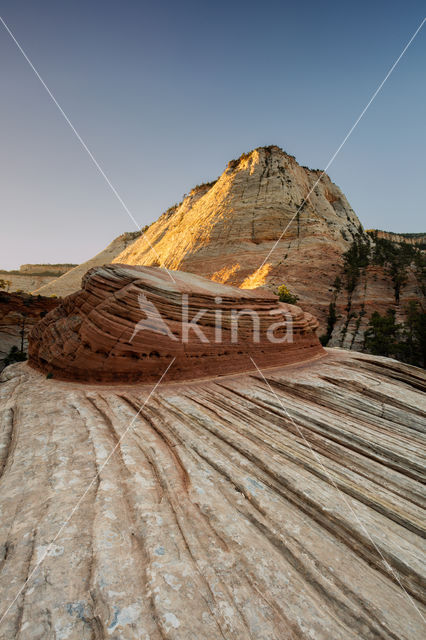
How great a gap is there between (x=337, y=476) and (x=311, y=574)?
1.72 metres

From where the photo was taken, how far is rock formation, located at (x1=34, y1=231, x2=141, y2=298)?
5759 centimetres

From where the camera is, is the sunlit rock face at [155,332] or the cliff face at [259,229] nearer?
the sunlit rock face at [155,332]

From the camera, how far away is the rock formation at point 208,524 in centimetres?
192

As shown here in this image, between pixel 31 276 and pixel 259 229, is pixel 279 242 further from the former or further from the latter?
pixel 31 276

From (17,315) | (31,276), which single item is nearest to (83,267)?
(31,276)

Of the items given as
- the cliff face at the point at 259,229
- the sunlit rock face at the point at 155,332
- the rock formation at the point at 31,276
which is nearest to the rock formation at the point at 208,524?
the sunlit rock face at the point at 155,332

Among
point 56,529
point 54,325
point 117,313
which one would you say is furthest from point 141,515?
point 54,325

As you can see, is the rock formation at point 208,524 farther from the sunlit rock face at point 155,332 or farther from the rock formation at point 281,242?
the rock formation at point 281,242

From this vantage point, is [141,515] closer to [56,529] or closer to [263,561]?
[56,529]

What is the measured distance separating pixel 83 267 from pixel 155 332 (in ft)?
220

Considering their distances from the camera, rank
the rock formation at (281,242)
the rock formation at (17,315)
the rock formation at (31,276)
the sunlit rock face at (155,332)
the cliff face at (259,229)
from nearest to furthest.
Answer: the sunlit rock face at (155,332)
the rock formation at (17,315)
the rock formation at (281,242)
the cliff face at (259,229)
the rock formation at (31,276)

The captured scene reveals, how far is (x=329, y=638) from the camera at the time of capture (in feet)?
6.34

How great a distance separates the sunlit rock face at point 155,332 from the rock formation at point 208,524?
2053mm

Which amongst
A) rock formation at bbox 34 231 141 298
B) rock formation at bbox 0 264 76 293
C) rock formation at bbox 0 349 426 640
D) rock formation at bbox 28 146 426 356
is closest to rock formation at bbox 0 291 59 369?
rock formation at bbox 28 146 426 356
